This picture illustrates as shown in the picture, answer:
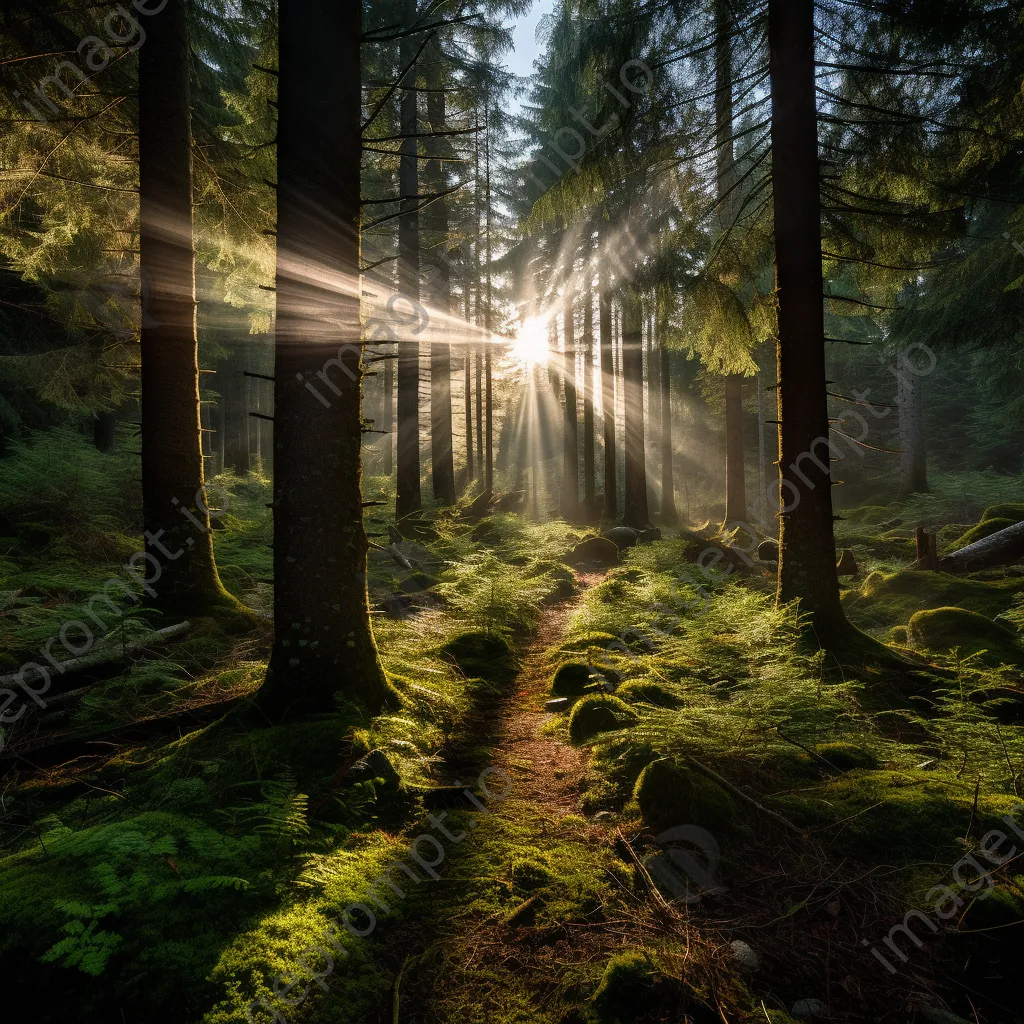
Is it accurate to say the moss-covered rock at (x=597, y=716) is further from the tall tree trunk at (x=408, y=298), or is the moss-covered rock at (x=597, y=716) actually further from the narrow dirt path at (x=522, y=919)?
the tall tree trunk at (x=408, y=298)

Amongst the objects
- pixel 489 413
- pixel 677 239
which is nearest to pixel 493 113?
pixel 489 413

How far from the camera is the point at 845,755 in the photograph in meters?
3.66

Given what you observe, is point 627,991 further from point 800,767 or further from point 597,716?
point 597,716

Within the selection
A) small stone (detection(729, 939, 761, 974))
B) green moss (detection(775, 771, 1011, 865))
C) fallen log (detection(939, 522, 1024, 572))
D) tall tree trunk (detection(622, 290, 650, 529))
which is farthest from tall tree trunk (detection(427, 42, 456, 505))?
small stone (detection(729, 939, 761, 974))

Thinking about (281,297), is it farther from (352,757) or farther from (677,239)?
(677,239)

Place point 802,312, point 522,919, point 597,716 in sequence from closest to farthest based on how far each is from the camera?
point 522,919 < point 597,716 < point 802,312

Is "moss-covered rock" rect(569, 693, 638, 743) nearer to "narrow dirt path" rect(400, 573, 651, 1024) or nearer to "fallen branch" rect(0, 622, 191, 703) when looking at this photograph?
"narrow dirt path" rect(400, 573, 651, 1024)

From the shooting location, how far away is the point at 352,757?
3.40 meters

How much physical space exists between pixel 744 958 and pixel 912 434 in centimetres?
2636

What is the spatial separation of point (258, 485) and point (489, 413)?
1044cm

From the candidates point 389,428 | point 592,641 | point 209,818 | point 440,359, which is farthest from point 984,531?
point 389,428

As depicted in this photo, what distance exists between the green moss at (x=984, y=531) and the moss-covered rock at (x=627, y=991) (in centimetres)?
1194

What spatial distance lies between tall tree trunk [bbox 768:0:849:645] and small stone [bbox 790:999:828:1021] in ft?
14.7

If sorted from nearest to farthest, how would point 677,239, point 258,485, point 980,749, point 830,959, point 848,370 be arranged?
point 830,959 < point 980,749 < point 677,239 < point 258,485 < point 848,370
